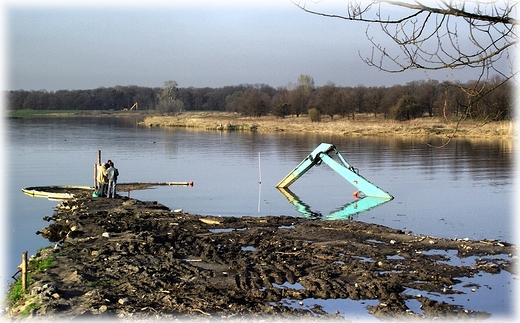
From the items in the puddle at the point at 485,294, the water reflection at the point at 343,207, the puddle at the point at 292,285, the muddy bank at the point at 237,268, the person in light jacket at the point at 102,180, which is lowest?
the water reflection at the point at 343,207

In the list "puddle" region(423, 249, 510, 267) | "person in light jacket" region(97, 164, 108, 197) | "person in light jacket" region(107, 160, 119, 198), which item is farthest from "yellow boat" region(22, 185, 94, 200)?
"puddle" region(423, 249, 510, 267)

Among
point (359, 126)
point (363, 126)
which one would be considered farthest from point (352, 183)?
point (359, 126)

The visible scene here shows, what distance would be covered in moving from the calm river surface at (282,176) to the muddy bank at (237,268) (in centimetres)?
128

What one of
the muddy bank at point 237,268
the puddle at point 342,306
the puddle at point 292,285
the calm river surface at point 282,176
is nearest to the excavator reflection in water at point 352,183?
the calm river surface at point 282,176

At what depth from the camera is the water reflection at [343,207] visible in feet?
65.9

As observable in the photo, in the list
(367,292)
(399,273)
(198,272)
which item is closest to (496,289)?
(399,273)

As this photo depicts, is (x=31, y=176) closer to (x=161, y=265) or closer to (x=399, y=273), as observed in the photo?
(x=161, y=265)

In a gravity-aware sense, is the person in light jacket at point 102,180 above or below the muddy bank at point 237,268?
above

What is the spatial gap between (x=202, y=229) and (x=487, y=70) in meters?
10.8

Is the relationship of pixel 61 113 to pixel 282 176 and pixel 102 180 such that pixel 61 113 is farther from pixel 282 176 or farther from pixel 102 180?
pixel 102 180

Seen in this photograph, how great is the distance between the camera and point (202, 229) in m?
16.3

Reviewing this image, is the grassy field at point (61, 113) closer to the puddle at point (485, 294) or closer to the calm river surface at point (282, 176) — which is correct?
the calm river surface at point (282, 176)

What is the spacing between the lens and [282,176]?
30.7 meters

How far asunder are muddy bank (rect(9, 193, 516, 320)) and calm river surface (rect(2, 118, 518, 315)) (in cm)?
128
